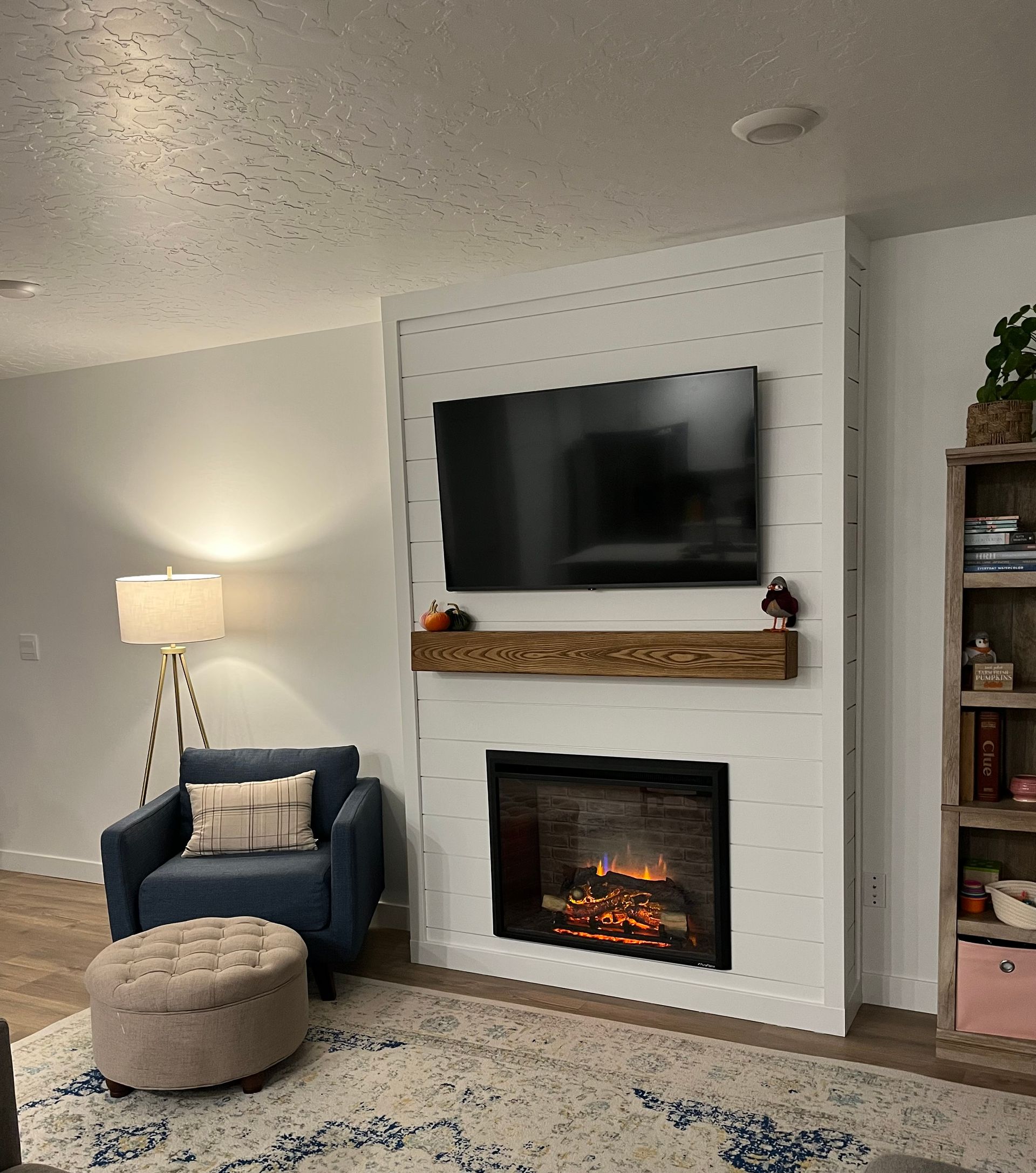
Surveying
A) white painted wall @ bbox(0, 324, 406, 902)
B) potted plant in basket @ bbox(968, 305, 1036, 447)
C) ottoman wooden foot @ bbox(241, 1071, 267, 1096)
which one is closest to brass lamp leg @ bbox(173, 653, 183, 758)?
white painted wall @ bbox(0, 324, 406, 902)

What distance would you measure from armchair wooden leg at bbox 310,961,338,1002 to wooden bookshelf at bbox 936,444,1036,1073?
200 cm

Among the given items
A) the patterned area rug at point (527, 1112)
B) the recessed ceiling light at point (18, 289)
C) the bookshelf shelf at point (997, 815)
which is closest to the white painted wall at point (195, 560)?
the recessed ceiling light at point (18, 289)

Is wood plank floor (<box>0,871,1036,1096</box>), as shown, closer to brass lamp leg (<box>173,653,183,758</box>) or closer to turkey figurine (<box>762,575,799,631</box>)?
brass lamp leg (<box>173,653,183,758</box>)

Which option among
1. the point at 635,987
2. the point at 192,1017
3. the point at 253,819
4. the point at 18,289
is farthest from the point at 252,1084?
the point at 18,289

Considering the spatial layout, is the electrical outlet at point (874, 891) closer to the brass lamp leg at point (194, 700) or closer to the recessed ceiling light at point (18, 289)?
the brass lamp leg at point (194, 700)

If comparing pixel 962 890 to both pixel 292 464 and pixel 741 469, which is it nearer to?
pixel 741 469

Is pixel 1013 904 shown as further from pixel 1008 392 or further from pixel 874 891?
pixel 1008 392

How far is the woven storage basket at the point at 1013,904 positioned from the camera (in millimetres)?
2859

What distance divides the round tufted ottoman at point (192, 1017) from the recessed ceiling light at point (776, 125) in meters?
2.61

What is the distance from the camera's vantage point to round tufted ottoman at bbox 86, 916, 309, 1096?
2.76 metres

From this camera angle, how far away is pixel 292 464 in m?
4.33

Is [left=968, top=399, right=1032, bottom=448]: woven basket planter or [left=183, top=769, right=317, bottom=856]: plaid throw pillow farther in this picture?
[left=183, top=769, right=317, bottom=856]: plaid throw pillow

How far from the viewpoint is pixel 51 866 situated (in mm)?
5129

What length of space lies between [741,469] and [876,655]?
791mm
